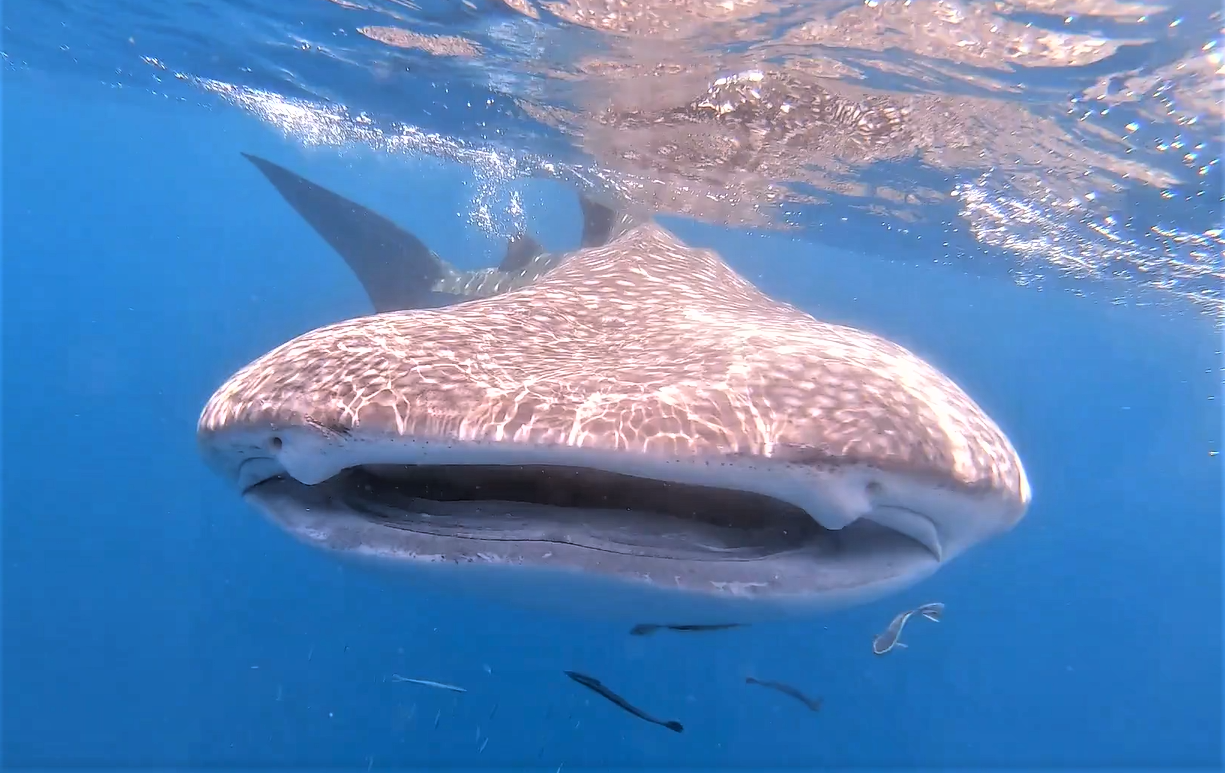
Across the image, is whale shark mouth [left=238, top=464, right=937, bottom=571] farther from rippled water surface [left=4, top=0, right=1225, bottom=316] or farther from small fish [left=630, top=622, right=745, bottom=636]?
rippled water surface [left=4, top=0, right=1225, bottom=316]

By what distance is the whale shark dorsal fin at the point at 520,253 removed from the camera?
8172 millimetres

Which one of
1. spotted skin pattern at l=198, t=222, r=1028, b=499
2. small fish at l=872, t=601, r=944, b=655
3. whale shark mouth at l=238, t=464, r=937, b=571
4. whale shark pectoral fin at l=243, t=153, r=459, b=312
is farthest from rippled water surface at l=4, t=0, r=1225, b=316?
whale shark mouth at l=238, t=464, r=937, b=571

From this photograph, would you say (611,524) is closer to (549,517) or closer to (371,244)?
(549,517)

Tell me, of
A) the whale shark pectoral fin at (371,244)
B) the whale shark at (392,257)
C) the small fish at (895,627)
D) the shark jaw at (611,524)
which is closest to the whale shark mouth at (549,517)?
the shark jaw at (611,524)

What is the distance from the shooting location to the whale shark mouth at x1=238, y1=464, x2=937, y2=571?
92.1 inches

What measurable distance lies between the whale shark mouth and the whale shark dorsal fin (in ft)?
18.1

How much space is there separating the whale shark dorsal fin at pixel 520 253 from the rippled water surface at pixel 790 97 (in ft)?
8.60

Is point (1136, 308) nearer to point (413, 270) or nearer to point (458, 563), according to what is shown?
point (413, 270)

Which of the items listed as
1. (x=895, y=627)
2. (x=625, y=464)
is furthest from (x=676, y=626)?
(x=895, y=627)

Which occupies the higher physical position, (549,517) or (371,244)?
(549,517)

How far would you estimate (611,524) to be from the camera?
238cm

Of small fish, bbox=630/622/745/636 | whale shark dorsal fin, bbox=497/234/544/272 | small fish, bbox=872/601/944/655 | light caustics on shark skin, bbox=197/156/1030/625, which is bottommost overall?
small fish, bbox=872/601/944/655

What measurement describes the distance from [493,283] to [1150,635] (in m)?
34.9

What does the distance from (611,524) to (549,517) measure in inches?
8.5
